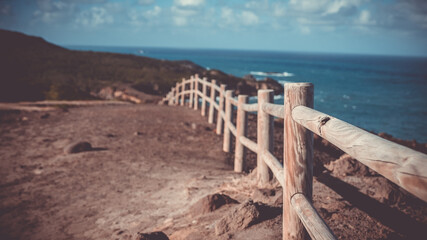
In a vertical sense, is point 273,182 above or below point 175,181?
above

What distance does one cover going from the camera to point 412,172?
0.93 metres

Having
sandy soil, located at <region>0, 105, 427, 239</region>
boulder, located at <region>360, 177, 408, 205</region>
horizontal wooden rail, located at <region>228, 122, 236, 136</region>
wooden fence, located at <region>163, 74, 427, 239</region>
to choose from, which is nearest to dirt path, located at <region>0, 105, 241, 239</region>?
sandy soil, located at <region>0, 105, 427, 239</region>

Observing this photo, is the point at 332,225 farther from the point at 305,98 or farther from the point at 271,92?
the point at 271,92

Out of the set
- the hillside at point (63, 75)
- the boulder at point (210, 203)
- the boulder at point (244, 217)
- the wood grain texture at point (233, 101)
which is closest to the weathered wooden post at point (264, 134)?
the boulder at point (210, 203)

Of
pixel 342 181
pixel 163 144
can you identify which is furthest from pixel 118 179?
pixel 342 181

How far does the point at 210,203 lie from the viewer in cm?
349

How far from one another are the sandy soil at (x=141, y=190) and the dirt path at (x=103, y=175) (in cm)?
2

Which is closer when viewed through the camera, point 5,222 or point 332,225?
point 332,225

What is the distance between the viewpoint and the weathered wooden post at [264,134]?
388 centimetres

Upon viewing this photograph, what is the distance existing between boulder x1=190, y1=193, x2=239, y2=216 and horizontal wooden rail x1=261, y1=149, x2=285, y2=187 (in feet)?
2.20

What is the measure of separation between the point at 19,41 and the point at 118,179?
46804 mm

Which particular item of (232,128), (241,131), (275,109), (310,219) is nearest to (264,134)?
(275,109)

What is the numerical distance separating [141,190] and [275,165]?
8.47ft

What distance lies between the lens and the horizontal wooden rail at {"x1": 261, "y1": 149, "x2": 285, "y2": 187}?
2.68 meters
